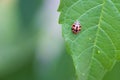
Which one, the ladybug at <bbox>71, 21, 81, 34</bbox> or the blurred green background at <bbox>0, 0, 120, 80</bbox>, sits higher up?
the ladybug at <bbox>71, 21, 81, 34</bbox>

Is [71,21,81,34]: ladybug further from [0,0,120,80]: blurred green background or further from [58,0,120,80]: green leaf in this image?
[0,0,120,80]: blurred green background

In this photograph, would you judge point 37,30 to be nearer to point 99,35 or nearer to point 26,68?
point 26,68

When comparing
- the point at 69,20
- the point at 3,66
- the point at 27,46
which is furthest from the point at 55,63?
the point at 69,20

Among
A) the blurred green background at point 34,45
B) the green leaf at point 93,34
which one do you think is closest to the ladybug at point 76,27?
the green leaf at point 93,34

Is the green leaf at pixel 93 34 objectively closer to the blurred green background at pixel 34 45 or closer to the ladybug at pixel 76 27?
the ladybug at pixel 76 27

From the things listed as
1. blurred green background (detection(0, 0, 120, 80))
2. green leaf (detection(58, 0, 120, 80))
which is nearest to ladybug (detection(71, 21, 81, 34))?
green leaf (detection(58, 0, 120, 80))

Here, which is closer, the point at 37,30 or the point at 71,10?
the point at 71,10

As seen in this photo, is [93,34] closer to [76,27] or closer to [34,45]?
[76,27]
